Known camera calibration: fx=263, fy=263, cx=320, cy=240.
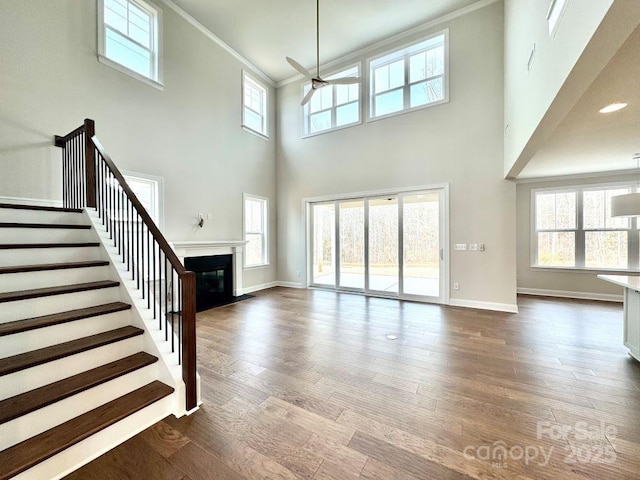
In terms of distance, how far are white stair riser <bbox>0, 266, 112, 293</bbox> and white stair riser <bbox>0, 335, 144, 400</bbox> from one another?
2.55 feet

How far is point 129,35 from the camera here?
425 centimetres

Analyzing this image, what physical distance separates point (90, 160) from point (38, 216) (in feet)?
2.57

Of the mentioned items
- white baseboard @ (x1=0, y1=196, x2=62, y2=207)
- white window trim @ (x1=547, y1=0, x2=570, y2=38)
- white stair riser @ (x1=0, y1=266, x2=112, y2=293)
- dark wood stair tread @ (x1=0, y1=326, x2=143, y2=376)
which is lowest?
dark wood stair tread @ (x1=0, y1=326, x2=143, y2=376)

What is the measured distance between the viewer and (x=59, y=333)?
1.87 m

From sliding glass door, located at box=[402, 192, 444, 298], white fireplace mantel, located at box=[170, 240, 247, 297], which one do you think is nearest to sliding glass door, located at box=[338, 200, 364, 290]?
sliding glass door, located at box=[402, 192, 444, 298]

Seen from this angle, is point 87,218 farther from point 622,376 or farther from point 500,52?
point 500,52

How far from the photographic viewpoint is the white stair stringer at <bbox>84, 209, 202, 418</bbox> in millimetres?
1940

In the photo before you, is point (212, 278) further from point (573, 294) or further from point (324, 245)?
point (573, 294)

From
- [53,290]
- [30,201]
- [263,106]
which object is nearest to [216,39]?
[263,106]

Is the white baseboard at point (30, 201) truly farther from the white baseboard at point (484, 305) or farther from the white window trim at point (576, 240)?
the white window trim at point (576, 240)

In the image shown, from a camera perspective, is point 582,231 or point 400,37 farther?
point 582,231

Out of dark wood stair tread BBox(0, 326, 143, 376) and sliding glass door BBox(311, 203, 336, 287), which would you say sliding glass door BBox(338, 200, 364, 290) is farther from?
dark wood stair tread BBox(0, 326, 143, 376)

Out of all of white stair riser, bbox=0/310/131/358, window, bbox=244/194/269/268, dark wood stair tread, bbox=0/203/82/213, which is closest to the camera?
white stair riser, bbox=0/310/131/358

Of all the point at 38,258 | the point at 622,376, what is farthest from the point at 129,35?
the point at 622,376
